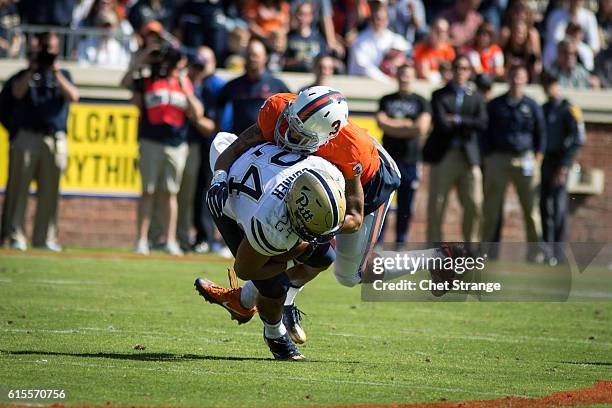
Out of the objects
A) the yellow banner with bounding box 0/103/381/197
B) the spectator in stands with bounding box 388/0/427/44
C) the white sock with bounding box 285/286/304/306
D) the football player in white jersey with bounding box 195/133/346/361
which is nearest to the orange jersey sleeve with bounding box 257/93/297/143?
the football player in white jersey with bounding box 195/133/346/361

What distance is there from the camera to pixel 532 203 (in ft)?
55.0

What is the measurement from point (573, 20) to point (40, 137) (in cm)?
889

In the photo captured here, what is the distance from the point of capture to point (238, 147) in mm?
8016

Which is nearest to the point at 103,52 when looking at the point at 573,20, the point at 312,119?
the point at 573,20

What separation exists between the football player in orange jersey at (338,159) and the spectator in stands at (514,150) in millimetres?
7598

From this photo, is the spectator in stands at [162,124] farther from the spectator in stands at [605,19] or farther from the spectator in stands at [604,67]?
the spectator in stands at [605,19]

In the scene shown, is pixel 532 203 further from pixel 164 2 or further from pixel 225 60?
pixel 164 2

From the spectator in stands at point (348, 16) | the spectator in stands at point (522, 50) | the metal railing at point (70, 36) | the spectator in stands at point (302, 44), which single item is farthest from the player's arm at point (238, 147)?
the spectator in stands at point (522, 50)

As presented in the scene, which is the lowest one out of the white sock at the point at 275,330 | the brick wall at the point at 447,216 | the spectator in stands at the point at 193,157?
the brick wall at the point at 447,216

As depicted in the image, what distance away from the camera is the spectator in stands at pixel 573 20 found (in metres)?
19.4

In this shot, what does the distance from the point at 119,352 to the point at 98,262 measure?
22.2 feet

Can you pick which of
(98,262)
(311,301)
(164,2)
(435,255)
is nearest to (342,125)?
(435,255)

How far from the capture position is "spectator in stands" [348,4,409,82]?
1792 cm

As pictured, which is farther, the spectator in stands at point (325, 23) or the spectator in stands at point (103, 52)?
the spectator in stands at point (325, 23)
